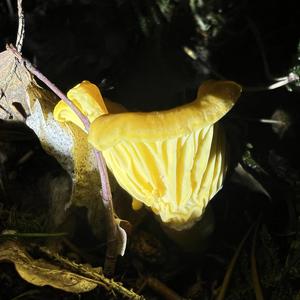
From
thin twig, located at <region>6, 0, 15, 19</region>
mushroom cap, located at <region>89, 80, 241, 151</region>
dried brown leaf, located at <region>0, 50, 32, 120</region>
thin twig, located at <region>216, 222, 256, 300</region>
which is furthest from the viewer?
thin twig, located at <region>6, 0, 15, 19</region>

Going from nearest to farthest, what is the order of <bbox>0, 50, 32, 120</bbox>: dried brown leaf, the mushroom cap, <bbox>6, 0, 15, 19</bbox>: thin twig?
the mushroom cap < <bbox>0, 50, 32, 120</bbox>: dried brown leaf < <bbox>6, 0, 15, 19</bbox>: thin twig

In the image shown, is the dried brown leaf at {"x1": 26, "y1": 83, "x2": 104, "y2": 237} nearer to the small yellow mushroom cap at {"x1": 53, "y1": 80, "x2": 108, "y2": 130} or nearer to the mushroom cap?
the small yellow mushroom cap at {"x1": 53, "y1": 80, "x2": 108, "y2": 130}

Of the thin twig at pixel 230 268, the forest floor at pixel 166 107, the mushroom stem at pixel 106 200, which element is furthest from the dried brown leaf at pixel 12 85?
the thin twig at pixel 230 268

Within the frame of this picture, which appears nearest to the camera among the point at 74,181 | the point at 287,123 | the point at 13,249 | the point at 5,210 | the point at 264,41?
the point at 13,249

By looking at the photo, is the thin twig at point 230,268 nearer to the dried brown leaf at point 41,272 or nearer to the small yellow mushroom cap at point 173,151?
the small yellow mushroom cap at point 173,151

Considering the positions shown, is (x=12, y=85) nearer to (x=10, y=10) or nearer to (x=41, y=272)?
(x=41, y=272)

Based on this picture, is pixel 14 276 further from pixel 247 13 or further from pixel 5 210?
pixel 247 13

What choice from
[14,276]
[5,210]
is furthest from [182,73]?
[14,276]

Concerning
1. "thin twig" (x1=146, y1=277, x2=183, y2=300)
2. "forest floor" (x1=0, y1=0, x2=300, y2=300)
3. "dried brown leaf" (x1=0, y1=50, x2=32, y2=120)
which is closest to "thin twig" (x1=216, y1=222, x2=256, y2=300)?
"forest floor" (x1=0, y1=0, x2=300, y2=300)
